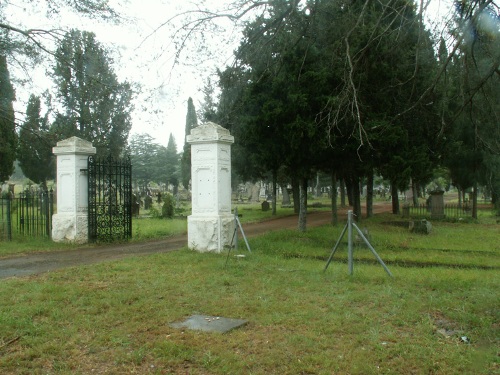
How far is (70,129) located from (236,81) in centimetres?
1988

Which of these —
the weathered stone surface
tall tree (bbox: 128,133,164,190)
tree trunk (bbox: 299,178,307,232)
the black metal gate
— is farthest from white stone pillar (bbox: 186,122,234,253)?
tall tree (bbox: 128,133,164,190)

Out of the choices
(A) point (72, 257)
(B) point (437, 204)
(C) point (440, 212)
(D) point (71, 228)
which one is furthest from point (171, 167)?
(A) point (72, 257)

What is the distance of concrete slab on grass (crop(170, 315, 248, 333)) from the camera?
524 cm

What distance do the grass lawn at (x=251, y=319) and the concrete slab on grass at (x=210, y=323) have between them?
0.12 meters

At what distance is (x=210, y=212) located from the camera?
10.7 m

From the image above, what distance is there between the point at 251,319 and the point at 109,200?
846 centimetres

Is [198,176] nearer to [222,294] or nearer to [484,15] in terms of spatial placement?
[222,294]

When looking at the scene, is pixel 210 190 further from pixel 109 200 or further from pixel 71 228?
pixel 71 228

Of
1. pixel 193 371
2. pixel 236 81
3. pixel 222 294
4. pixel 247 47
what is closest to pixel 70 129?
pixel 236 81

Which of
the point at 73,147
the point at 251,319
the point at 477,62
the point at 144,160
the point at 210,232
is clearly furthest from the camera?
the point at 144,160

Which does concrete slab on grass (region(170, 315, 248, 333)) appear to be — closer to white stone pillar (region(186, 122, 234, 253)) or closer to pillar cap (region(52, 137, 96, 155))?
white stone pillar (region(186, 122, 234, 253))

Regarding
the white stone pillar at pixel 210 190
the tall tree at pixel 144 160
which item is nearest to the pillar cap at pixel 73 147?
the white stone pillar at pixel 210 190

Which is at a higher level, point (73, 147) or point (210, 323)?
point (73, 147)

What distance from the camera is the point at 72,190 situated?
12.7 metres
